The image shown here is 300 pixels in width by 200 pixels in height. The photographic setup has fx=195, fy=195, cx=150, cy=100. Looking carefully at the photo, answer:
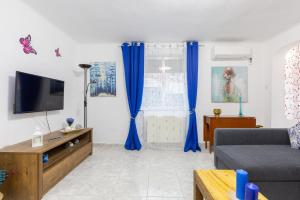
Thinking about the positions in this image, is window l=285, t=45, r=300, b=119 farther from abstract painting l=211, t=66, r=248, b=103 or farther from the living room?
abstract painting l=211, t=66, r=248, b=103

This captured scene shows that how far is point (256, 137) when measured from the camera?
2.73 meters

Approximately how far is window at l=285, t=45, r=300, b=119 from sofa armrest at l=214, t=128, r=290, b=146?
1071 millimetres

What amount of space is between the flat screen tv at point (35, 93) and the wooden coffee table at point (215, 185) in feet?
7.26

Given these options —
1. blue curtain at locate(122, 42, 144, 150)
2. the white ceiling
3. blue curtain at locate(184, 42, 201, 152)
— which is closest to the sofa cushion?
blue curtain at locate(184, 42, 201, 152)

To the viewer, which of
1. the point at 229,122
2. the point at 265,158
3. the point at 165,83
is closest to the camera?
the point at 265,158

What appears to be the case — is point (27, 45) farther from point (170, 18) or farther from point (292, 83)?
point (292, 83)

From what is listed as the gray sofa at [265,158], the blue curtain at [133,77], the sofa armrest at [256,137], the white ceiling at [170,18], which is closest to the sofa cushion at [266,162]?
the gray sofa at [265,158]

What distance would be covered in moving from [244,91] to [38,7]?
422 centimetres

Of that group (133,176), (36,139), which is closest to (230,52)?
(133,176)

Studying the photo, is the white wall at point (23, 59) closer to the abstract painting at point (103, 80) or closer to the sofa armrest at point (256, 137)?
the abstract painting at point (103, 80)

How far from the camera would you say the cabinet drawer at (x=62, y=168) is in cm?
220

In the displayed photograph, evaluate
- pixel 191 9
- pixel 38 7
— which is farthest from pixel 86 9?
pixel 191 9

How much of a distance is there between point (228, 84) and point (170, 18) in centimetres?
214

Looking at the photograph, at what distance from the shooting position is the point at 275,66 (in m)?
4.12
